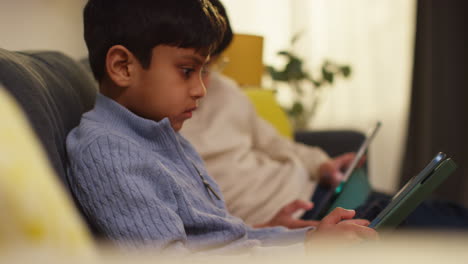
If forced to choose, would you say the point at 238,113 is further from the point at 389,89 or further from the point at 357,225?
the point at 389,89

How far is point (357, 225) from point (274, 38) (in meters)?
2.70

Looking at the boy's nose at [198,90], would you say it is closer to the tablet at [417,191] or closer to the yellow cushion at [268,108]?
the tablet at [417,191]

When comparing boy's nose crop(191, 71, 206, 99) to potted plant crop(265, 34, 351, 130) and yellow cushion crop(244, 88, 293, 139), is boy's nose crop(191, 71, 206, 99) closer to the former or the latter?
yellow cushion crop(244, 88, 293, 139)

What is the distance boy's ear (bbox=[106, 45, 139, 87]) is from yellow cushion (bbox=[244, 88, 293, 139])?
1.21 m

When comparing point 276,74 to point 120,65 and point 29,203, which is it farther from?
point 29,203

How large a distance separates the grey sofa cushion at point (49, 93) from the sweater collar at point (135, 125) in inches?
2.6

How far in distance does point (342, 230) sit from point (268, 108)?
4.52ft

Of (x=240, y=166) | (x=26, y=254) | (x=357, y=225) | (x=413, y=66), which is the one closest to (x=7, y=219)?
(x=26, y=254)

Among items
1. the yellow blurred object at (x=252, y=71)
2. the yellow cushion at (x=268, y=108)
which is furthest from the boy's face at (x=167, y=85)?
the yellow cushion at (x=268, y=108)

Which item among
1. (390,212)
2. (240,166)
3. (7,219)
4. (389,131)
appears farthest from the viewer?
(389,131)

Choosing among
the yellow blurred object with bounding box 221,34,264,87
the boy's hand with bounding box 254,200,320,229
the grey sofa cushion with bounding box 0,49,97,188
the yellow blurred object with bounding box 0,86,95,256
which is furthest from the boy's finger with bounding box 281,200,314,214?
the yellow blurred object with bounding box 221,34,264,87

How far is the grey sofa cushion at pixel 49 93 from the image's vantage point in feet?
2.22

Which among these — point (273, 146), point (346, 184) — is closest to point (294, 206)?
point (346, 184)

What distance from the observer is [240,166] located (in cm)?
139
